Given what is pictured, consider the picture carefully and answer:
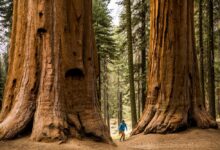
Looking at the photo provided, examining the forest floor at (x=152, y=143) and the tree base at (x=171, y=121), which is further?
the tree base at (x=171, y=121)

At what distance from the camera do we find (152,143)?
10078mm

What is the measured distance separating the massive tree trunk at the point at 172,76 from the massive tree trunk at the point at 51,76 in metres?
4.04

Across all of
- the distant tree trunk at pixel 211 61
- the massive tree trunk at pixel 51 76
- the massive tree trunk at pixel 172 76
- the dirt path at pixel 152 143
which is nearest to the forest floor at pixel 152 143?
the dirt path at pixel 152 143

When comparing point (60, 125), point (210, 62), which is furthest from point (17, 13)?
point (210, 62)

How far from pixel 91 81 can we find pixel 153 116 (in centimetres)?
434

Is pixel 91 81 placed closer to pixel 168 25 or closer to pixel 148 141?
pixel 148 141

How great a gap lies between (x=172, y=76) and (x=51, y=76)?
5443 millimetres

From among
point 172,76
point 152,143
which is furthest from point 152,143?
point 172,76

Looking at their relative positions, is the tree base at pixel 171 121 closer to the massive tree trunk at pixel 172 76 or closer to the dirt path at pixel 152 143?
the massive tree trunk at pixel 172 76

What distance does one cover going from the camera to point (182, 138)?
10258 mm

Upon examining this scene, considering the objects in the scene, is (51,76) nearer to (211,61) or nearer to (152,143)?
(152,143)

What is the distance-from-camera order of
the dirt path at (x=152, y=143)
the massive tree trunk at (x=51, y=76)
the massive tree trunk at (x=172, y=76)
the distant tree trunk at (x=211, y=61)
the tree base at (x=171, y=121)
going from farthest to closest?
the distant tree trunk at (x=211, y=61)
the massive tree trunk at (x=172, y=76)
the tree base at (x=171, y=121)
the massive tree trunk at (x=51, y=76)
the dirt path at (x=152, y=143)

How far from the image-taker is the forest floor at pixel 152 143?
620cm

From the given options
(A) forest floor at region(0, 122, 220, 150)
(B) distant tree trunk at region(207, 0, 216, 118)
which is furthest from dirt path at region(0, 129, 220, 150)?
(B) distant tree trunk at region(207, 0, 216, 118)
